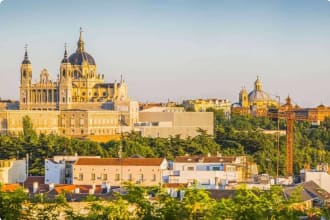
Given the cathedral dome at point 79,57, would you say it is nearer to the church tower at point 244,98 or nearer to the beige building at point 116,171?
the church tower at point 244,98

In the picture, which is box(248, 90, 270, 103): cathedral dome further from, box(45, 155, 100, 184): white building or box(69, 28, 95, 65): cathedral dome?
box(45, 155, 100, 184): white building

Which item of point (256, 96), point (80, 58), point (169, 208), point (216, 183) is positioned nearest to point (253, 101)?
point (256, 96)

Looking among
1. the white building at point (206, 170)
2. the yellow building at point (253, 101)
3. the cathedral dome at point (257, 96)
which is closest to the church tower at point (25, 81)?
the yellow building at point (253, 101)

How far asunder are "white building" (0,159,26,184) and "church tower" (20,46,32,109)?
18.6m

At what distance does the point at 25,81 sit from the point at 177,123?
214 inches

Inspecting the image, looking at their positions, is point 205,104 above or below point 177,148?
above

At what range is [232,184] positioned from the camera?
1900cm

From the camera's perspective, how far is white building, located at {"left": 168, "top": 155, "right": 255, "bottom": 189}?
68.0 feet

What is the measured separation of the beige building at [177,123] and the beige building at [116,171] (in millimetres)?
17253

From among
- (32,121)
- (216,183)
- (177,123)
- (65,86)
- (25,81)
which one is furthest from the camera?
(65,86)

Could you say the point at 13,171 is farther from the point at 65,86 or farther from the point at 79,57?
the point at 79,57

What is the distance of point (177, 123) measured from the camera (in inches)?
1618

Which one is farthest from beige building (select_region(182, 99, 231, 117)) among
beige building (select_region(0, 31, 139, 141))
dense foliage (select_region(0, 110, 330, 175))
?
dense foliage (select_region(0, 110, 330, 175))

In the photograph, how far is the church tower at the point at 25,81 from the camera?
42.4 metres
